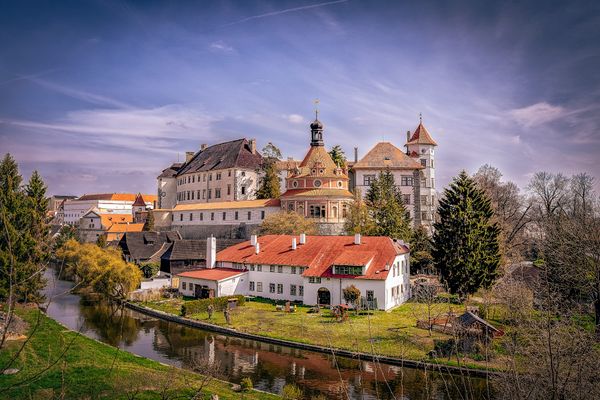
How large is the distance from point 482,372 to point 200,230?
46909 mm

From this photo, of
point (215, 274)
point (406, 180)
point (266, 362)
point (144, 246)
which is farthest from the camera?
point (406, 180)

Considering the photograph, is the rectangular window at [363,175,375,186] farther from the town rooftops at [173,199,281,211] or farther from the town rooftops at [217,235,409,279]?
the town rooftops at [217,235,409,279]

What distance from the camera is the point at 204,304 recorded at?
3381 cm

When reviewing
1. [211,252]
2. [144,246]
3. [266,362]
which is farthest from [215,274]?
[144,246]

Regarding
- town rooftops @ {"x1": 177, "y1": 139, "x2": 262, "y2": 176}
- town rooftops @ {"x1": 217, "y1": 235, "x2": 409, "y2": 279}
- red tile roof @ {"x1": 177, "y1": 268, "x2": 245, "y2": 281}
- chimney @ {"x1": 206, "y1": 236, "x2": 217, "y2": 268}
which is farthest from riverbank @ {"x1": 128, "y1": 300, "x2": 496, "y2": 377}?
town rooftops @ {"x1": 177, "y1": 139, "x2": 262, "y2": 176}

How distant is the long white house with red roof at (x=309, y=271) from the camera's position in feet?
109

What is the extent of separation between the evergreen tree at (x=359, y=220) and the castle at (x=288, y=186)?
2420mm

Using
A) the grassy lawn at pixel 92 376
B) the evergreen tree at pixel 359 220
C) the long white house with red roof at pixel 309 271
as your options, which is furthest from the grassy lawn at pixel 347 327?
the evergreen tree at pixel 359 220

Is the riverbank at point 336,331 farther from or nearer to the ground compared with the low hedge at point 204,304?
nearer to the ground

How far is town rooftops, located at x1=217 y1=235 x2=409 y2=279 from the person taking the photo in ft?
112

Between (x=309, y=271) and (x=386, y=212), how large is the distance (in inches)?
613

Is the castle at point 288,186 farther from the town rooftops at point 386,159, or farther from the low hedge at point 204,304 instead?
the low hedge at point 204,304

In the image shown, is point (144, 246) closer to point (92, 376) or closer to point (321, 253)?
point (321, 253)

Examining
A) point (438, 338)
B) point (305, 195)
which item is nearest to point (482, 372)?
point (438, 338)
